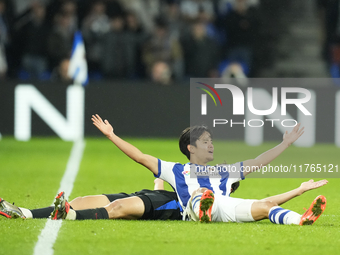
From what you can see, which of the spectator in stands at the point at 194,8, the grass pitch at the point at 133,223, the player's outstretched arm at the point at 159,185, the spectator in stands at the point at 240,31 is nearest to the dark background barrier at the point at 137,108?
the grass pitch at the point at 133,223

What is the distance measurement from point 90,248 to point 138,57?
10840mm

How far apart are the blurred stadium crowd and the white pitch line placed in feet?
7.52

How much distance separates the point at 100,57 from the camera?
48.9 ft

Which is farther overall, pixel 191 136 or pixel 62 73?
pixel 62 73

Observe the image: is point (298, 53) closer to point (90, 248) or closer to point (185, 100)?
point (185, 100)

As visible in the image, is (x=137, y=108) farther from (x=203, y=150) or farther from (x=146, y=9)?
(x=203, y=150)

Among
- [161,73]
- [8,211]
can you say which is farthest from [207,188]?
[161,73]

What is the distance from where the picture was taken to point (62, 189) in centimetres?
802

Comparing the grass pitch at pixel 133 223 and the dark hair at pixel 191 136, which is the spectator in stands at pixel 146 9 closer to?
the grass pitch at pixel 133 223

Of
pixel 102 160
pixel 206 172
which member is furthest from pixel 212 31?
pixel 206 172

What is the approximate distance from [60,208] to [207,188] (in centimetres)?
134

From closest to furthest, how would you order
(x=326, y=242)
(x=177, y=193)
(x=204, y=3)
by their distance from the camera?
(x=326, y=242), (x=177, y=193), (x=204, y=3)

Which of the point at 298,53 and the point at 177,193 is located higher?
the point at 298,53

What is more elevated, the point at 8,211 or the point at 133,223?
the point at 8,211
